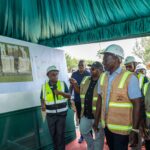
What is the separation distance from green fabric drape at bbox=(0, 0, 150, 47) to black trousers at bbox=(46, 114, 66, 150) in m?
1.83

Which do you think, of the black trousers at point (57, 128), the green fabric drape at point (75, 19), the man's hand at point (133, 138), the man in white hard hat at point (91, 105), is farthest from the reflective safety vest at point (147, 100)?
the black trousers at point (57, 128)

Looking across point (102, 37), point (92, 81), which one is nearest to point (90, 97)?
point (92, 81)

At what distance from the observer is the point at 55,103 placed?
4586mm

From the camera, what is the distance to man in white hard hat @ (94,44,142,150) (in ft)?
9.27

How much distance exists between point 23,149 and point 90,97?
5.66ft

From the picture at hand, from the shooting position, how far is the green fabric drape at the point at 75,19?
4.39 meters

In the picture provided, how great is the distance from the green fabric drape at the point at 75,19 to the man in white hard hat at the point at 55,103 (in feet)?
3.84

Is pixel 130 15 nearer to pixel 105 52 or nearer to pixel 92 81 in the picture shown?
pixel 92 81

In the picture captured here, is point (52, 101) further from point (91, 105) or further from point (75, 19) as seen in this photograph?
point (75, 19)

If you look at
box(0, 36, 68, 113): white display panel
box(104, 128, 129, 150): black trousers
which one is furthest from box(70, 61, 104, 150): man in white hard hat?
box(0, 36, 68, 113): white display panel

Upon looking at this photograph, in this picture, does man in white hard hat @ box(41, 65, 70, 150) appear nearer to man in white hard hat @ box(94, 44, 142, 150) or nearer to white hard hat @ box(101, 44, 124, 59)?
man in white hard hat @ box(94, 44, 142, 150)

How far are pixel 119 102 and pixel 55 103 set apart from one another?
1.94m

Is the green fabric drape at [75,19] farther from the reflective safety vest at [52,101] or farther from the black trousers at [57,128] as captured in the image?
the black trousers at [57,128]

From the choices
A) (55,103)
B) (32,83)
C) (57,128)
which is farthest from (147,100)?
(32,83)
